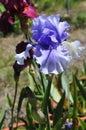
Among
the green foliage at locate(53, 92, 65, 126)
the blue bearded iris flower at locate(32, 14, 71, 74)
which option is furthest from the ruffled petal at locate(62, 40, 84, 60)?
the green foliage at locate(53, 92, 65, 126)

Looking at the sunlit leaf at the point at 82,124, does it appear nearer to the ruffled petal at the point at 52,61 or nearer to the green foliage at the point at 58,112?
the green foliage at the point at 58,112

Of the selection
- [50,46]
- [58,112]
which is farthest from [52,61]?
[58,112]

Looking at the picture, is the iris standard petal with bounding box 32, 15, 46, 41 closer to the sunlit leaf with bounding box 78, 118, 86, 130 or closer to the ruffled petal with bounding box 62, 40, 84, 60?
the ruffled petal with bounding box 62, 40, 84, 60

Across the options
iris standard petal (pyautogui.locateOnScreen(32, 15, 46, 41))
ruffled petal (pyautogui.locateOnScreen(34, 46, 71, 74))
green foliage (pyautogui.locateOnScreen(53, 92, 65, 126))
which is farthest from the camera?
green foliage (pyautogui.locateOnScreen(53, 92, 65, 126))

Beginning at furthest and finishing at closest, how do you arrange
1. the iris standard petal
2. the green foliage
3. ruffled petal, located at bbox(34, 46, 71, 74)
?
the green foliage → the iris standard petal → ruffled petal, located at bbox(34, 46, 71, 74)

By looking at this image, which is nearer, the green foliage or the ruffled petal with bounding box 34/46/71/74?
the ruffled petal with bounding box 34/46/71/74

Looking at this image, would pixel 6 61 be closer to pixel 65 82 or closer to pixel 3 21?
pixel 65 82

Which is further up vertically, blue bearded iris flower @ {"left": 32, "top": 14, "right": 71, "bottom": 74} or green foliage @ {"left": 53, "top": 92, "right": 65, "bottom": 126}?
blue bearded iris flower @ {"left": 32, "top": 14, "right": 71, "bottom": 74}

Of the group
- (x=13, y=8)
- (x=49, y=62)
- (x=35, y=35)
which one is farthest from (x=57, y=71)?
(x=13, y=8)
